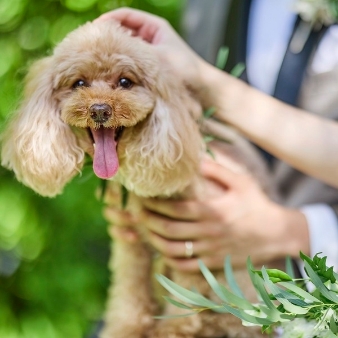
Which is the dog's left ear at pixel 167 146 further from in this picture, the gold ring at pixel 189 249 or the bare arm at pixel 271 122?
the gold ring at pixel 189 249

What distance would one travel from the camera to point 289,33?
4.29 ft

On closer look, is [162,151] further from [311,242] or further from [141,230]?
[311,242]

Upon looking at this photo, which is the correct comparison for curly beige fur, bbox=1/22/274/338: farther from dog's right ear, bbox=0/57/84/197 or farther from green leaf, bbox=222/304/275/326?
green leaf, bbox=222/304/275/326

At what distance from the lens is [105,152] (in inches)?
27.6

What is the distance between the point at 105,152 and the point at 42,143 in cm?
14

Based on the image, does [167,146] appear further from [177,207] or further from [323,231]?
[323,231]

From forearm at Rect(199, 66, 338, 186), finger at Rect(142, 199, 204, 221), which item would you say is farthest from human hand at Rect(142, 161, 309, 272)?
forearm at Rect(199, 66, 338, 186)

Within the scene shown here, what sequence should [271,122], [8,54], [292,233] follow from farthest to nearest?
1. [8,54]
2. [292,233]
3. [271,122]

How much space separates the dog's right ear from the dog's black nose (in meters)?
0.10

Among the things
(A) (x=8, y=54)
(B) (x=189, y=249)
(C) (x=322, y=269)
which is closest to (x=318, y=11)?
(B) (x=189, y=249)

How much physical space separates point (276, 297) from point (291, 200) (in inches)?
30.9

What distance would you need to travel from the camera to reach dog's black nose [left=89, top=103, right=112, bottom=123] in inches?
26.8

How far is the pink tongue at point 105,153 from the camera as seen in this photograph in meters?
0.68

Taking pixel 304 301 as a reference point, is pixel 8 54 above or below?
below
